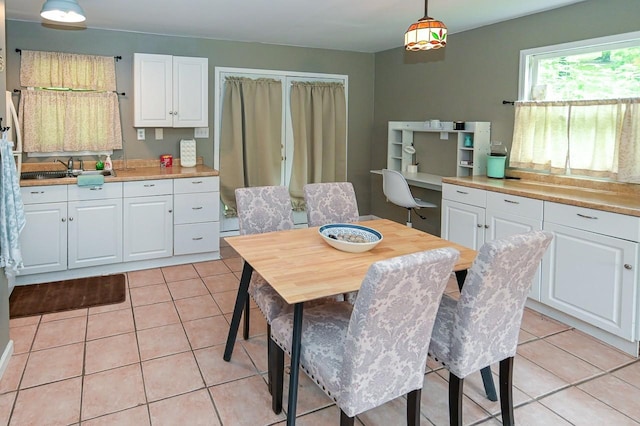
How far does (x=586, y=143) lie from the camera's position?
140 inches

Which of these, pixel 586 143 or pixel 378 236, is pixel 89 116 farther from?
pixel 586 143

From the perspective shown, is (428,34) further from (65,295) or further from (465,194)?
(65,295)

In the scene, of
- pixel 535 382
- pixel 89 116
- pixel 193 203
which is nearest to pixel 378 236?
pixel 535 382

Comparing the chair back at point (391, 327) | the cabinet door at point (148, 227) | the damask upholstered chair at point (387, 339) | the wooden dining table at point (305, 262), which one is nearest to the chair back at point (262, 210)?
the wooden dining table at point (305, 262)

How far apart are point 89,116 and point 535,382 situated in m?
4.39

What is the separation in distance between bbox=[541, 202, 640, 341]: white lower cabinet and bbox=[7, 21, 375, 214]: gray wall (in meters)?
3.27

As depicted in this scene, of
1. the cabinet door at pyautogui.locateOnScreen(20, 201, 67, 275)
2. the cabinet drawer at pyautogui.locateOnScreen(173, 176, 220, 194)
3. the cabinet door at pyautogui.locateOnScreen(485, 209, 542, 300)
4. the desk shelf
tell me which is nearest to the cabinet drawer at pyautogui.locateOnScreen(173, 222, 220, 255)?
the cabinet drawer at pyautogui.locateOnScreen(173, 176, 220, 194)

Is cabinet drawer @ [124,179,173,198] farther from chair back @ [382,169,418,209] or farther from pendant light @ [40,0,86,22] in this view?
chair back @ [382,169,418,209]

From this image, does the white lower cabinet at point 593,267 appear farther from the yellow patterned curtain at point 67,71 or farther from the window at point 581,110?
the yellow patterned curtain at point 67,71

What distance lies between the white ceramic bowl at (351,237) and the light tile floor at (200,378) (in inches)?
30.5

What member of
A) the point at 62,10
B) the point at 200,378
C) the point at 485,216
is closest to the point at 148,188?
the point at 62,10

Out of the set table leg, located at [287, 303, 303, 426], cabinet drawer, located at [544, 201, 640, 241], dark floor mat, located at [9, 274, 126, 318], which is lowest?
dark floor mat, located at [9, 274, 126, 318]

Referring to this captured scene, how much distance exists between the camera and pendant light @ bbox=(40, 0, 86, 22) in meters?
2.95

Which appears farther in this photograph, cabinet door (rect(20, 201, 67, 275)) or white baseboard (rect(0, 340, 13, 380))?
cabinet door (rect(20, 201, 67, 275))
